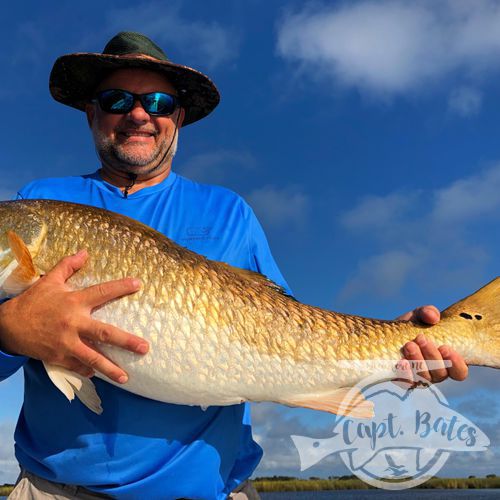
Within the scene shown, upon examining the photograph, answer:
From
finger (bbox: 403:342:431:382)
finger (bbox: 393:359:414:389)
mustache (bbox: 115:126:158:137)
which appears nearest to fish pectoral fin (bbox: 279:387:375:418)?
finger (bbox: 393:359:414:389)

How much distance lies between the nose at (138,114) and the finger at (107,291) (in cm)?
185

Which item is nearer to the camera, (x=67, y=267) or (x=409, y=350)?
(x=67, y=267)

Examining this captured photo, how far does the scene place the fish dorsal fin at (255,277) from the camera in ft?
14.9

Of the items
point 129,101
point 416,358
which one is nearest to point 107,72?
point 129,101

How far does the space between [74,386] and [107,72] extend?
9.99 ft

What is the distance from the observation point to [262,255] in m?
5.11

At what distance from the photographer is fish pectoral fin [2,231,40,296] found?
4.14 metres

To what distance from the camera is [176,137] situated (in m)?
5.73

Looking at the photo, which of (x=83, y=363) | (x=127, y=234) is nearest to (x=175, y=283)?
(x=127, y=234)

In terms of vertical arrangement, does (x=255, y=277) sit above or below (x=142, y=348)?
above

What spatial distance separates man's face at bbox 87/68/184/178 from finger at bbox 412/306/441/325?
2376mm

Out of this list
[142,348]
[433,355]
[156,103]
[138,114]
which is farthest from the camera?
[156,103]

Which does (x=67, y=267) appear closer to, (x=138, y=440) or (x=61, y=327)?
(x=61, y=327)

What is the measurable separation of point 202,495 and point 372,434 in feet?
5.03
